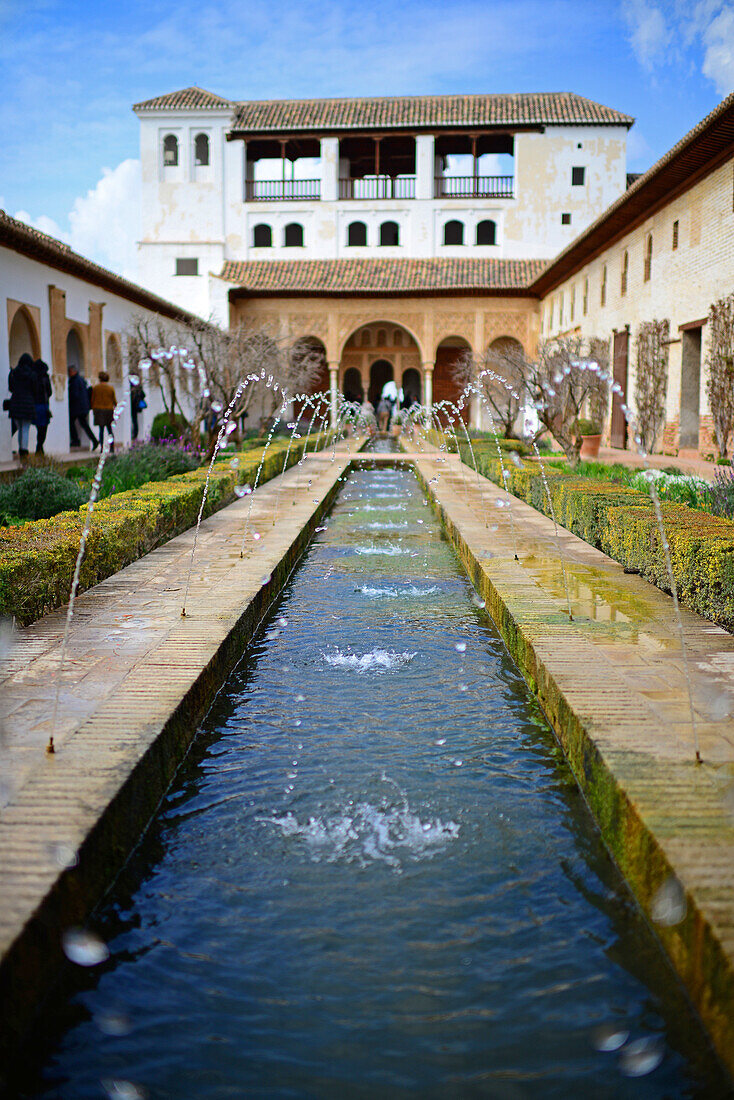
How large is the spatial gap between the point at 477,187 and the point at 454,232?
1.54m

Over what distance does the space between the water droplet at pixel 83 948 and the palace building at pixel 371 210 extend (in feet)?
94.2

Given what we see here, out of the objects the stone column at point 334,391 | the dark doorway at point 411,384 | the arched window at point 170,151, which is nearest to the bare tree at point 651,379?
the stone column at point 334,391

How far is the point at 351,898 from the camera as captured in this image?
2.72 meters

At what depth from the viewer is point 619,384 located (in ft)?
62.9

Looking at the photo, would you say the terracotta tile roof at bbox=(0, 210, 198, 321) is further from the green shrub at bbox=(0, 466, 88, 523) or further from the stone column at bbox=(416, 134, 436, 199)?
the stone column at bbox=(416, 134, 436, 199)

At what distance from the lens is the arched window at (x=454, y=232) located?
1275 inches

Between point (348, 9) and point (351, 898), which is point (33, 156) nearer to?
point (348, 9)

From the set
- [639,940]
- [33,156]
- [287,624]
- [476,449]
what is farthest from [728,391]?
[33,156]

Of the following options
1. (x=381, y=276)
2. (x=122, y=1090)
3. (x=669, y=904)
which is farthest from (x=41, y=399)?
(x=381, y=276)

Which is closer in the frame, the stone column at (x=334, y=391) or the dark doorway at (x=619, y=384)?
the dark doorway at (x=619, y=384)

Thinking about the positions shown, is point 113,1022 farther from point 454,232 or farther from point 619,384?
point 454,232

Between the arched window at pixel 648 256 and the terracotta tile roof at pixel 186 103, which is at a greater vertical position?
the terracotta tile roof at pixel 186 103

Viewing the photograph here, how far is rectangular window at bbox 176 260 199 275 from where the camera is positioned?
31906mm

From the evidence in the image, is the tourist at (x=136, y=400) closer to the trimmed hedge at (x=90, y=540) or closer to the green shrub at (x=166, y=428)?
the green shrub at (x=166, y=428)
